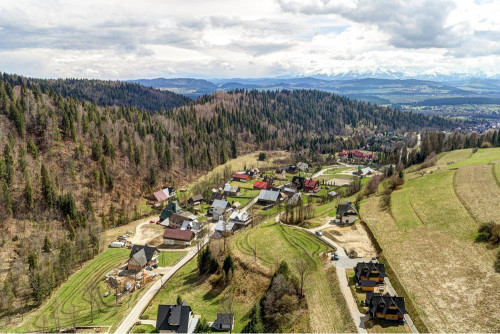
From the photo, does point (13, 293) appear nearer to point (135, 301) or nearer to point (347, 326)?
point (135, 301)

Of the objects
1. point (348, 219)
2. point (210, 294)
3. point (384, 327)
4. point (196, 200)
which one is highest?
point (384, 327)

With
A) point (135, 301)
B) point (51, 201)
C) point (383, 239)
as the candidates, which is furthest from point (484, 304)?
point (51, 201)

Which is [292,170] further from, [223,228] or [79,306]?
[79,306]

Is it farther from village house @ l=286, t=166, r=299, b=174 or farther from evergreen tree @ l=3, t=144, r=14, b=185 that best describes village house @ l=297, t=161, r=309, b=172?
evergreen tree @ l=3, t=144, r=14, b=185

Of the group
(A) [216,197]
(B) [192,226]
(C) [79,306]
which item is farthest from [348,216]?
(C) [79,306]

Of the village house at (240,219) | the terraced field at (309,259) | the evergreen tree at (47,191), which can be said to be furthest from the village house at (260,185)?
the evergreen tree at (47,191)
